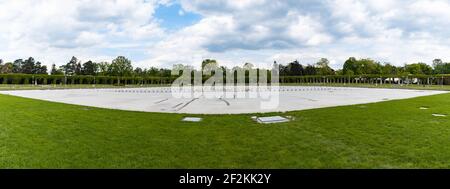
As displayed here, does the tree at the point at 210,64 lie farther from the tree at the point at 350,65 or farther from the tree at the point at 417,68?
the tree at the point at 417,68

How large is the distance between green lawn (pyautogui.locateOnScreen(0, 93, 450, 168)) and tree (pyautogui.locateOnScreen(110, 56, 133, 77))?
72802 mm

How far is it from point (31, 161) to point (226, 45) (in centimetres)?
3509

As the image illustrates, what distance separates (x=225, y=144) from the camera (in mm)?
5328

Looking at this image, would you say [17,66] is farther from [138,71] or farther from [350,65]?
[350,65]

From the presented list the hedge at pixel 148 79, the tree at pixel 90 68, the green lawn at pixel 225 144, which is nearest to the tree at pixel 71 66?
the tree at pixel 90 68

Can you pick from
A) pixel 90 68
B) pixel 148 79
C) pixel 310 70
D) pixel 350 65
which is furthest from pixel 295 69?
pixel 90 68

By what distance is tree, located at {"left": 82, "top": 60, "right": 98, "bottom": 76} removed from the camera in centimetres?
8938

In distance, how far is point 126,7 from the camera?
1716 cm

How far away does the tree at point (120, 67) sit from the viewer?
253 ft

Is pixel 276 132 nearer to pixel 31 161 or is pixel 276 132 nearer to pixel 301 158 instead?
pixel 301 158

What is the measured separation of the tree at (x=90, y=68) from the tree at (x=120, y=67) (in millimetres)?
14059

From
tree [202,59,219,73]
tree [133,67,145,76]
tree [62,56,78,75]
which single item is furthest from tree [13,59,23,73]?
tree [202,59,219,73]
